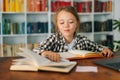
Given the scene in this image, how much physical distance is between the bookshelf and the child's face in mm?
1954

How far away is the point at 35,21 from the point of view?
446 cm

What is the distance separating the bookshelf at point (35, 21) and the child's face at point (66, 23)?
1.95m

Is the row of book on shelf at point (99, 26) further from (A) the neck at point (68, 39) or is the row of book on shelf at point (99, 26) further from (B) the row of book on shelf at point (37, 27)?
(A) the neck at point (68, 39)

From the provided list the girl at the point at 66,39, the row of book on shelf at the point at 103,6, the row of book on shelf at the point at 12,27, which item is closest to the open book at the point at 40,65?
the girl at the point at 66,39

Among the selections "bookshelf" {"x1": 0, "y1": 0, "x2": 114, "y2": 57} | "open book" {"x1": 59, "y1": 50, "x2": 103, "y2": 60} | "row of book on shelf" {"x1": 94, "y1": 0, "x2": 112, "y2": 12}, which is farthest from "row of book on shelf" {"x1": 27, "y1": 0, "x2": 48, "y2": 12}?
"open book" {"x1": 59, "y1": 50, "x2": 103, "y2": 60}

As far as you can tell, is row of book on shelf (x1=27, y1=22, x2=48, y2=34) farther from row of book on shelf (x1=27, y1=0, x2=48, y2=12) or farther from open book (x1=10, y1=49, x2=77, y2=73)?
open book (x1=10, y1=49, x2=77, y2=73)

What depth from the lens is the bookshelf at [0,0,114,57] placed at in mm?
4102

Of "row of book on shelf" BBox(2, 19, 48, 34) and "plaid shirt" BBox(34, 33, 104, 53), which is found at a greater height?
"row of book on shelf" BBox(2, 19, 48, 34)

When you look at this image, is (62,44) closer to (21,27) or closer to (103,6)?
(21,27)

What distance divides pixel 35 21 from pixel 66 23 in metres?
2.35

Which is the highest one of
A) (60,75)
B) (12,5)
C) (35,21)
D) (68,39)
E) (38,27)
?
(12,5)

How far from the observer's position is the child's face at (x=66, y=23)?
2170 millimetres

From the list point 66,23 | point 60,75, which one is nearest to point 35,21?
point 66,23

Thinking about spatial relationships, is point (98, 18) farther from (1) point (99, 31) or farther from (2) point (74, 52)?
(2) point (74, 52)
